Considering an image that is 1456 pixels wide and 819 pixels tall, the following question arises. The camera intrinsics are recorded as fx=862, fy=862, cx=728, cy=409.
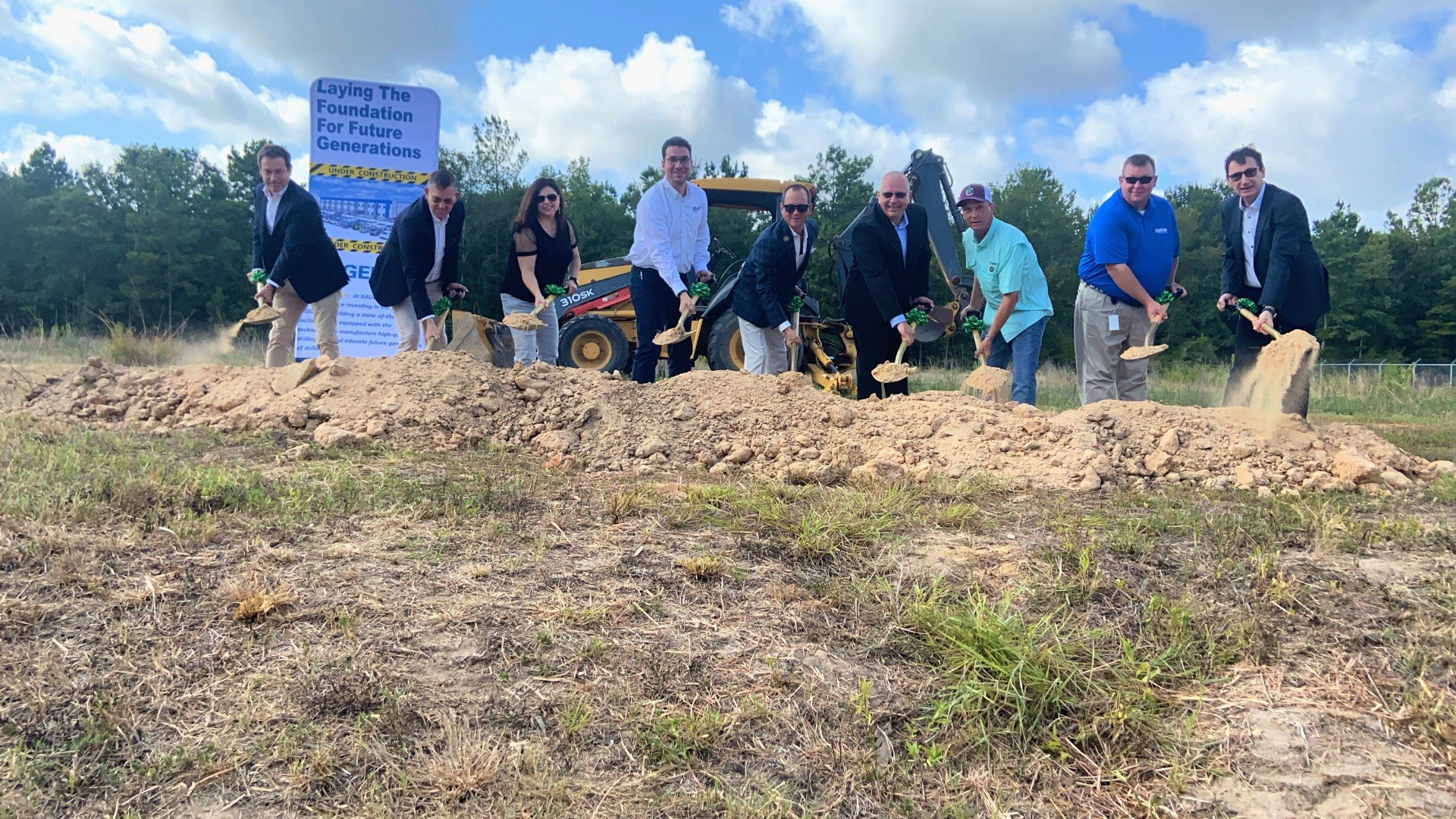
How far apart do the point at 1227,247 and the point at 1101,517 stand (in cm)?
294

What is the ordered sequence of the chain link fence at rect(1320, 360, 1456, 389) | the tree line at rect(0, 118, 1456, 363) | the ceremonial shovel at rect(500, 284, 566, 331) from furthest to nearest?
the tree line at rect(0, 118, 1456, 363)
the chain link fence at rect(1320, 360, 1456, 389)
the ceremonial shovel at rect(500, 284, 566, 331)

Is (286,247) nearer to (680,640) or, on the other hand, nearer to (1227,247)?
(680,640)

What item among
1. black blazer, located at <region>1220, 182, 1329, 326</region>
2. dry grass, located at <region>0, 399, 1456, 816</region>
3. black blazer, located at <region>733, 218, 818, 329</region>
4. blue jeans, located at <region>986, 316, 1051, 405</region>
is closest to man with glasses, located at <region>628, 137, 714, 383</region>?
black blazer, located at <region>733, 218, 818, 329</region>

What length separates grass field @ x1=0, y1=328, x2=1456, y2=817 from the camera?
1758 mm

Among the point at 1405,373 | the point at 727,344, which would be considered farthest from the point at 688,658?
the point at 1405,373

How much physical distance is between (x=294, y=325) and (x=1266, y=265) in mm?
6448

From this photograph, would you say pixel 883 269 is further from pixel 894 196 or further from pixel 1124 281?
pixel 1124 281

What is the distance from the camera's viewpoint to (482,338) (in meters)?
8.68

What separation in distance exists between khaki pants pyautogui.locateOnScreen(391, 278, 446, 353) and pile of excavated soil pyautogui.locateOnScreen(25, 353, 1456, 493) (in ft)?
1.90

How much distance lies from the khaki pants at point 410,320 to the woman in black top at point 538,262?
1.51 feet

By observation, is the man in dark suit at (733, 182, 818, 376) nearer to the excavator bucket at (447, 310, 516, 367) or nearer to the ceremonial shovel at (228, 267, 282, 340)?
the excavator bucket at (447, 310, 516, 367)

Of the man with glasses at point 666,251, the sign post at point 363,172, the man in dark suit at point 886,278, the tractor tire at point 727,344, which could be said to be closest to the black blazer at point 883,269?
the man in dark suit at point 886,278

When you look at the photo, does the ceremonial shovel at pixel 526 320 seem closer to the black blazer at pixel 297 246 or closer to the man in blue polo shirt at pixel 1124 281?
the black blazer at pixel 297 246

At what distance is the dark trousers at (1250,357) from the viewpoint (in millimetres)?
4965
